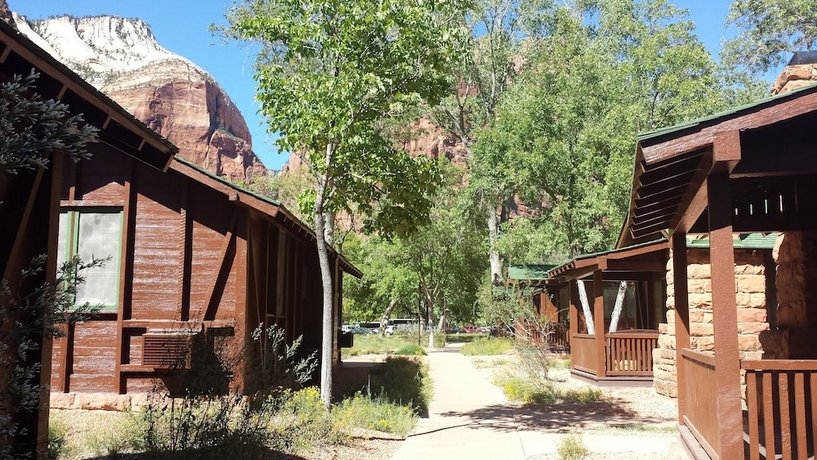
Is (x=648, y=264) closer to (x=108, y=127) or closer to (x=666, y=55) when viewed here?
(x=108, y=127)

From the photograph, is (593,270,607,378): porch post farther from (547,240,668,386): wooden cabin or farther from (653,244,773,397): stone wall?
(653,244,773,397): stone wall

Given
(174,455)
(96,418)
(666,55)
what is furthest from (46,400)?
(666,55)

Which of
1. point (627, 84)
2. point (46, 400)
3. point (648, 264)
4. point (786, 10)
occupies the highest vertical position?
point (786, 10)

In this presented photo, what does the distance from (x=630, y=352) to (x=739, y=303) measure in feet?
17.3

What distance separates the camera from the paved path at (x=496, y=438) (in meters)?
9.18

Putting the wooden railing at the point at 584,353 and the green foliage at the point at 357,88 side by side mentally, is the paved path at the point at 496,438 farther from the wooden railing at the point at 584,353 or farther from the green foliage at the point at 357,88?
the wooden railing at the point at 584,353

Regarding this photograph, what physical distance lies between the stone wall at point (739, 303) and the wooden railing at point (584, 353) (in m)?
3.58

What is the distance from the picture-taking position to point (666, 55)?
29609mm

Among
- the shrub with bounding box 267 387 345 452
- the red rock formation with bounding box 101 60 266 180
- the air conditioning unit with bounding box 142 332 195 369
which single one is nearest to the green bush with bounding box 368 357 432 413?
the shrub with bounding box 267 387 345 452

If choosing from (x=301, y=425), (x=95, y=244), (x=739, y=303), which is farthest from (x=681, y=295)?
(x=95, y=244)

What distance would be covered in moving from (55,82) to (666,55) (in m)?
27.5

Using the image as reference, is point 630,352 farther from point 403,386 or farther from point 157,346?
point 157,346

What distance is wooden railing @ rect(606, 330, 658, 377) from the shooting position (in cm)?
1750

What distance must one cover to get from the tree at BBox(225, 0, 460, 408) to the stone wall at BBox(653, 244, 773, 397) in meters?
4.95
